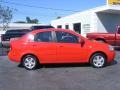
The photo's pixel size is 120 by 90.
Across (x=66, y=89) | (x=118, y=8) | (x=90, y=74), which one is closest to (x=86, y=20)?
(x=118, y=8)

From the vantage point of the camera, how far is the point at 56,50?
1200 centimetres

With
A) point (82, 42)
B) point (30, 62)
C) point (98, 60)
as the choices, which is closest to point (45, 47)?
point (30, 62)

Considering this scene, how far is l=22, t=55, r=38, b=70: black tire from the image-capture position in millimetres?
11914

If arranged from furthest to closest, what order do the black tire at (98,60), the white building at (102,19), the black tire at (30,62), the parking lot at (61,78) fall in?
A: the white building at (102,19) < the black tire at (98,60) < the black tire at (30,62) < the parking lot at (61,78)

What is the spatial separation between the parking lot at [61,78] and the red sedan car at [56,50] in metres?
0.33

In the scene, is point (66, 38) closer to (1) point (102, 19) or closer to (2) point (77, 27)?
(1) point (102, 19)

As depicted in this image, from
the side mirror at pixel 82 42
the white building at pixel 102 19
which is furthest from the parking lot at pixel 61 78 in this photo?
the white building at pixel 102 19

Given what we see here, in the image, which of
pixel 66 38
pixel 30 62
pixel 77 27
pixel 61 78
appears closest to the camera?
pixel 61 78

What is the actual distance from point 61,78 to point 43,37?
107 inches

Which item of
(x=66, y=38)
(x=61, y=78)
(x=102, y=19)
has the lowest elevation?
(x=61, y=78)

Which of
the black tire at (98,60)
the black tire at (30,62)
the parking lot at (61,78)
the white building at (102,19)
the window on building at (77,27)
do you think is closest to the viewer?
the parking lot at (61,78)

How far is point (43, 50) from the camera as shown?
11977mm

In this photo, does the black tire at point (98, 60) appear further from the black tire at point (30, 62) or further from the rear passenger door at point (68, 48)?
the black tire at point (30, 62)

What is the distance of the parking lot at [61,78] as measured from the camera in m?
8.66
